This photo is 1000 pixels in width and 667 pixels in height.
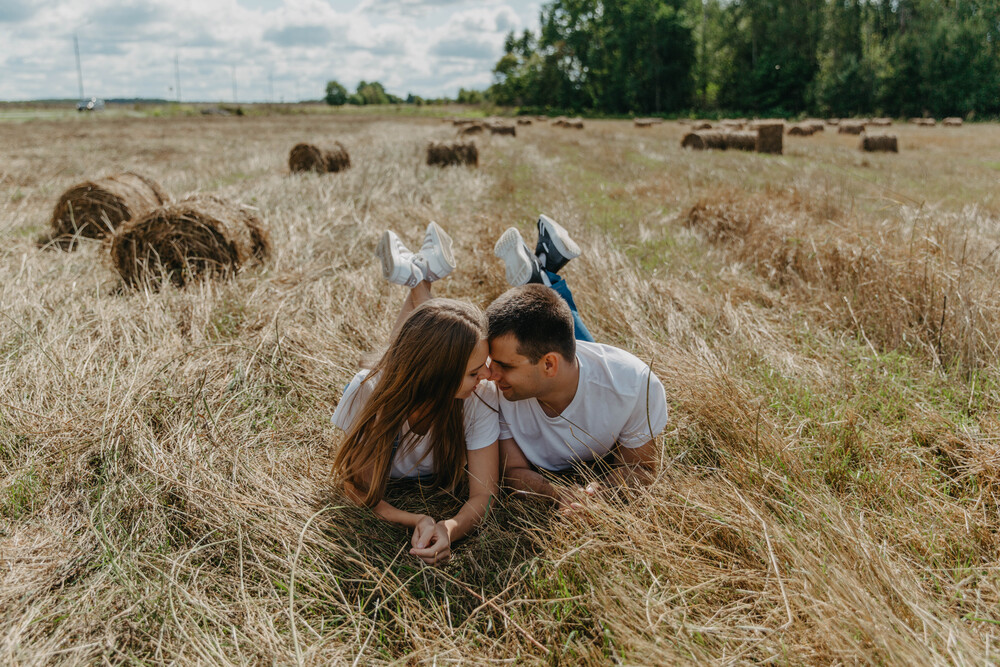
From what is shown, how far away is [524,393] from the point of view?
2.40m

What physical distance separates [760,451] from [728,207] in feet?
16.0

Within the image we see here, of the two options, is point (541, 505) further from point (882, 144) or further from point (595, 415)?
point (882, 144)

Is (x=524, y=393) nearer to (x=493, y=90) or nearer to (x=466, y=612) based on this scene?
(x=466, y=612)

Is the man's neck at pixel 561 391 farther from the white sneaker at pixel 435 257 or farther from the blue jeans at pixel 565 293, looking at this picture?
the white sneaker at pixel 435 257

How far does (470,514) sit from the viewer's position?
230 cm

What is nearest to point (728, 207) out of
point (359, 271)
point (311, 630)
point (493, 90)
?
point (359, 271)

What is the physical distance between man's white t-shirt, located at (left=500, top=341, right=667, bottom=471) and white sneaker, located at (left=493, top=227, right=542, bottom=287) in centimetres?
57

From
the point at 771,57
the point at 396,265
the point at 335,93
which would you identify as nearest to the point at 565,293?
the point at 396,265

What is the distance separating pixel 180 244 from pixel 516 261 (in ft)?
11.2

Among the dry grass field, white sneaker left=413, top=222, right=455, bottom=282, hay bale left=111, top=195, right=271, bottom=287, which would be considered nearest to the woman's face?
the dry grass field

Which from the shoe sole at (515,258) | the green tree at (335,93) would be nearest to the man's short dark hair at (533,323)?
the shoe sole at (515,258)

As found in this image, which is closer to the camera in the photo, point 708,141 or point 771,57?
point 708,141

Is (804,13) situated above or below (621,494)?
above

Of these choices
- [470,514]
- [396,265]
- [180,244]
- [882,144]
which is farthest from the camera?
[882,144]
